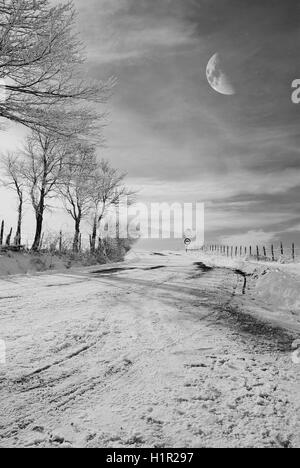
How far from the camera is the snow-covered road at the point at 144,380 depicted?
73.5 inches

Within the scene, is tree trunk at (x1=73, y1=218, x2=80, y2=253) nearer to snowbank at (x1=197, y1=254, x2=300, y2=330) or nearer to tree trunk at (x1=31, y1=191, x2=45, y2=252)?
tree trunk at (x1=31, y1=191, x2=45, y2=252)

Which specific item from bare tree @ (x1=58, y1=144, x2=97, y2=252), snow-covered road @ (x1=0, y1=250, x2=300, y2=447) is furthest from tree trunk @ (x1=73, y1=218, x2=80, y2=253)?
snow-covered road @ (x1=0, y1=250, x2=300, y2=447)

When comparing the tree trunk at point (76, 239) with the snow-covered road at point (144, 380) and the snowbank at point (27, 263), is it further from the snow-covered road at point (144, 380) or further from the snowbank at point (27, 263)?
the snow-covered road at point (144, 380)

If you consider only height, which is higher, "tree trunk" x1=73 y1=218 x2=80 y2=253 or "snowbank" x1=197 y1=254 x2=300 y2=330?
"tree trunk" x1=73 y1=218 x2=80 y2=253

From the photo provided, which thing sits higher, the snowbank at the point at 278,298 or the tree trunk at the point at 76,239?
the tree trunk at the point at 76,239

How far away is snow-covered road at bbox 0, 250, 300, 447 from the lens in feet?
6.13

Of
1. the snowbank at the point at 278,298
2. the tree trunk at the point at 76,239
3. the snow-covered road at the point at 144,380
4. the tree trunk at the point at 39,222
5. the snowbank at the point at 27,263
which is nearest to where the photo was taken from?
the snow-covered road at the point at 144,380

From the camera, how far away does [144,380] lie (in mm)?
2525

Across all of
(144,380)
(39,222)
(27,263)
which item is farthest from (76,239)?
(144,380)

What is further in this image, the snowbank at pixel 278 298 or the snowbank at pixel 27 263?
the snowbank at pixel 27 263

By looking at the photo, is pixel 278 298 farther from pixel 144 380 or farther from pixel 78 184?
pixel 78 184

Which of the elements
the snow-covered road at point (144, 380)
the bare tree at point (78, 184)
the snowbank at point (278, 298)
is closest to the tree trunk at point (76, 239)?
the bare tree at point (78, 184)

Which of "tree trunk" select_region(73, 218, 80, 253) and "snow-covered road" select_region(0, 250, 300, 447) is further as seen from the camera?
"tree trunk" select_region(73, 218, 80, 253)

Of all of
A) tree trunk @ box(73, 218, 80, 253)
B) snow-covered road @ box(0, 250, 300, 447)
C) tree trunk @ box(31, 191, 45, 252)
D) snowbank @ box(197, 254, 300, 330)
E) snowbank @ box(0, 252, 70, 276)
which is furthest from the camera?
tree trunk @ box(73, 218, 80, 253)
